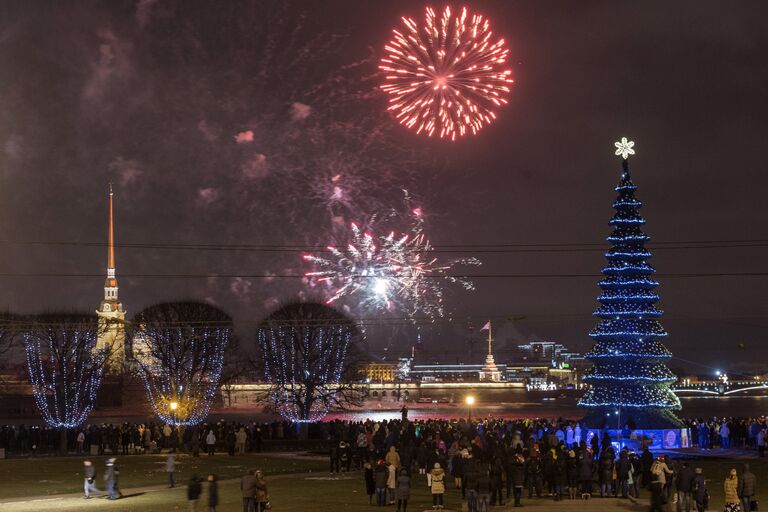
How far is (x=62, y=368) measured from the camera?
75188mm

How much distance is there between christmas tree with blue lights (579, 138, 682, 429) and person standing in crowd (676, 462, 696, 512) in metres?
22.7

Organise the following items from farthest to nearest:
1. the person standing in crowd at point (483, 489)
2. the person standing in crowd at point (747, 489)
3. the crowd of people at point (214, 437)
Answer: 1. the crowd of people at point (214, 437)
2. the person standing in crowd at point (483, 489)
3. the person standing in crowd at point (747, 489)

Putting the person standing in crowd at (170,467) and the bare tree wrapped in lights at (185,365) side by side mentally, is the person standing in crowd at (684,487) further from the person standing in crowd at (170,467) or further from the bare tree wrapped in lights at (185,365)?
the bare tree wrapped in lights at (185,365)

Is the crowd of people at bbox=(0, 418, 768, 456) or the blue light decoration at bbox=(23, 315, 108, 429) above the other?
the blue light decoration at bbox=(23, 315, 108, 429)

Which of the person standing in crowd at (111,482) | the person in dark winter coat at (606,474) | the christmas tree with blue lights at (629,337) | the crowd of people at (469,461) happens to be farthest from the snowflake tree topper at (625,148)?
the person standing in crowd at (111,482)

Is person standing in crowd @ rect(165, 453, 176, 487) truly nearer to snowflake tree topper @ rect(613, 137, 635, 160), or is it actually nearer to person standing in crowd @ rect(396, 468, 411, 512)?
person standing in crowd @ rect(396, 468, 411, 512)

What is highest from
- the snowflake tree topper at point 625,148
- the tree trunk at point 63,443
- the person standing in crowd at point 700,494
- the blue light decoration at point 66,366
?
the snowflake tree topper at point 625,148

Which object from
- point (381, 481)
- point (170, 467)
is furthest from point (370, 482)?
point (170, 467)

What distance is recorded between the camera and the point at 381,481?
3142 centimetres

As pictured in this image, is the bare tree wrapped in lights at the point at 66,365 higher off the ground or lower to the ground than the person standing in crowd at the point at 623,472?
higher

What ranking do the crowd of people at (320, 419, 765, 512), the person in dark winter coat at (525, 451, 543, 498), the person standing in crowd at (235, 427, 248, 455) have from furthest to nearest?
1. the person standing in crowd at (235, 427, 248, 455)
2. the person in dark winter coat at (525, 451, 543, 498)
3. the crowd of people at (320, 419, 765, 512)

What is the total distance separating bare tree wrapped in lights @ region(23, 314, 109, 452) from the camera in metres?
70.9

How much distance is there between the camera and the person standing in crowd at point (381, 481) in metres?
31.5

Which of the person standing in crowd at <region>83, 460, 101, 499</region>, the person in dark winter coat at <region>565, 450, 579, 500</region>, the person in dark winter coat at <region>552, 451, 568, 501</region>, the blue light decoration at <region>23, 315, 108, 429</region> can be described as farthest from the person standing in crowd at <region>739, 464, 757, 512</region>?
the blue light decoration at <region>23, 315, 108, 429</region>
